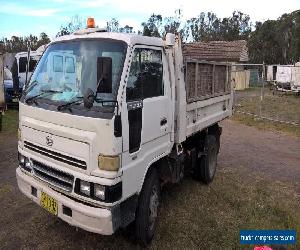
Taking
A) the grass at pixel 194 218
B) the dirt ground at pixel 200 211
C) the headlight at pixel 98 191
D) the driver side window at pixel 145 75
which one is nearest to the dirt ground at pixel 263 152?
the dirt ground at pixel 200 211

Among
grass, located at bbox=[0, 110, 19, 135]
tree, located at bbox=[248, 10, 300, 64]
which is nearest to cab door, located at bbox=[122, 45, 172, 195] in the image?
grass, located at bbox=[0, 110, 19, 135]

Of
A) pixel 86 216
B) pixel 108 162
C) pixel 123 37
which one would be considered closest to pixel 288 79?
pixel 123 37

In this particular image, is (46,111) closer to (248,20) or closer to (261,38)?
(261,38)

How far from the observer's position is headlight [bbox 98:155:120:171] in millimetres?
3760

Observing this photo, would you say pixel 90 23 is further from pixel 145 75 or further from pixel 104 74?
pixel 104 74

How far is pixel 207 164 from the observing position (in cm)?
697

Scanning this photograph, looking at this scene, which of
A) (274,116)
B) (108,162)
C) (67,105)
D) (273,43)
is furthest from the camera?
(273,43)

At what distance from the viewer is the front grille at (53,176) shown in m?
4.02

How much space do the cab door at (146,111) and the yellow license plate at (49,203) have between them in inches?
34.1

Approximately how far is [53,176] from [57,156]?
0.82 ft

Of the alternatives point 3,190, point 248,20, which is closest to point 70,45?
point 3,190

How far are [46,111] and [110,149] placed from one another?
3.20 feet

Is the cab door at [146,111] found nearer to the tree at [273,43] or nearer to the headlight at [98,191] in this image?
the headlight at [98,191]

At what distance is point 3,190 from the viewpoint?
21.2 feet
